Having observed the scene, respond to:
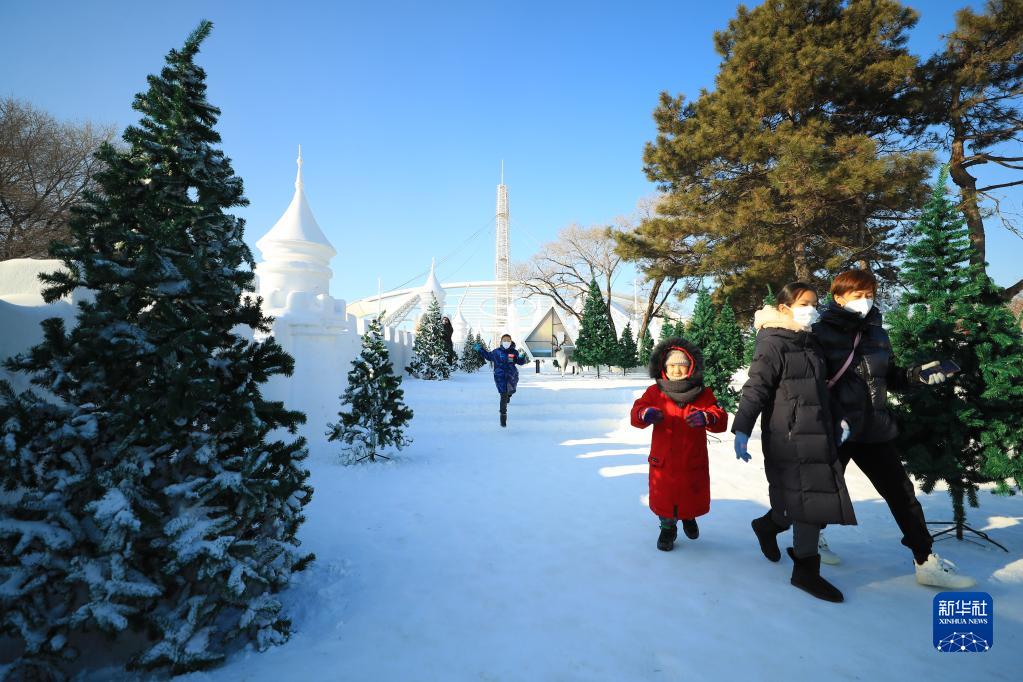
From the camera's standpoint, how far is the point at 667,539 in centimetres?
349

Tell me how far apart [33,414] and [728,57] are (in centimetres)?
2010

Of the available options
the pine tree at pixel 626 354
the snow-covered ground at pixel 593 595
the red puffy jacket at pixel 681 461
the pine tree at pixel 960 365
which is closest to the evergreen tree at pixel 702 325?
the snow-covered ground at pixel 593 595

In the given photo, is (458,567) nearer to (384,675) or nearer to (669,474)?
(384,675)

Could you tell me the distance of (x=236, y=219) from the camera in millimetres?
2711

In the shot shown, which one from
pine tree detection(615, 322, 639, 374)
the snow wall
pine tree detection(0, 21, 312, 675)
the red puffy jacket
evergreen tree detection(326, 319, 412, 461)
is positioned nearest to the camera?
pine tree detection(0, 21, 312, 675)

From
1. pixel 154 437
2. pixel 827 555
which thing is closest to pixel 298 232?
pixel 154 437

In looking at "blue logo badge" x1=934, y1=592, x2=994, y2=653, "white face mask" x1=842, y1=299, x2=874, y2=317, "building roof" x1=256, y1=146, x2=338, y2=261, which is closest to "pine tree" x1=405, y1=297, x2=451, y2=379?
"building roof" x1=256, y1=146, x2=338, y2=261

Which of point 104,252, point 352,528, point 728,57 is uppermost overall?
point 728,57

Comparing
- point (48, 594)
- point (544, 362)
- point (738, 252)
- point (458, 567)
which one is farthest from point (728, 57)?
point (544, 362)

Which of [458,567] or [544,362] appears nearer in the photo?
[458,567]

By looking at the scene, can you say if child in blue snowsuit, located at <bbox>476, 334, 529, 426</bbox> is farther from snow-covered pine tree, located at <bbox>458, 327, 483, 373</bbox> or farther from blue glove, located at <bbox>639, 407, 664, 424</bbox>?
snow-covered pine tree, located at <bbox>458, 327, 483, 373</bbox>

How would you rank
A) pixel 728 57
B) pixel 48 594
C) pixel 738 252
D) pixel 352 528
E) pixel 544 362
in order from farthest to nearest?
1. pixel 544 362
2. pixel 728 57
3. pixel 738 252
4. pixel 352 528
5. pixel 48 594

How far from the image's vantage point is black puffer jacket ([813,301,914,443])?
114 inches

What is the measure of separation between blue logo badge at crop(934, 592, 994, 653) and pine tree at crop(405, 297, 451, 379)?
1845 centimetres
